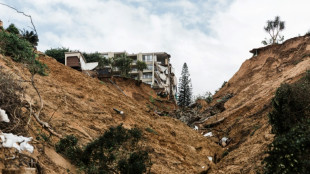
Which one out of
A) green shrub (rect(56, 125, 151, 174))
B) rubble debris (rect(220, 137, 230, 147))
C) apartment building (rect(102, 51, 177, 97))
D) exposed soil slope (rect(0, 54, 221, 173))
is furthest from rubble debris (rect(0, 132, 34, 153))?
apartment building (rect(102, 51, 177, 97))

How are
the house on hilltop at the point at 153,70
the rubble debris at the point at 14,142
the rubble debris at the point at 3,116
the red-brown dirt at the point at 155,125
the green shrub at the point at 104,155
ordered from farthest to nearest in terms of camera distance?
1. the house on hilltop at the point at 153,70
2. the red-brown dirt at the point at 155,125
3. the green shrub at the point at 104,155
4. the rubble debris at the point at 3,116
5. the rubble debris at the point at 14,142

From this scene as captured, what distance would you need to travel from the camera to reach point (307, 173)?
32.9 ft

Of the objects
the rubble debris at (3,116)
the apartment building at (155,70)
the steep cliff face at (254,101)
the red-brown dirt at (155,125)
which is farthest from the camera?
the apartment building at (155,70)

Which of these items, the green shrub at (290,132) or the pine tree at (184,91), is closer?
the green shrub at (290,132)

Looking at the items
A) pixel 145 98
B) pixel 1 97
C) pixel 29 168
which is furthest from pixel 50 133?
pixel 145 98

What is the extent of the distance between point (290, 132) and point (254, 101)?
13227 millimetres

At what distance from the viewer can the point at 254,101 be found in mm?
24328

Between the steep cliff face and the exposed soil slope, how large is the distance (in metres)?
1.84

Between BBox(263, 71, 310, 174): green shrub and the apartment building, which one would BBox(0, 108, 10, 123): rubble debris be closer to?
BBox(263, 71, 310, 174): green shrub

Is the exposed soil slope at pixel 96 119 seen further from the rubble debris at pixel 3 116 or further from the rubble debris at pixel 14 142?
the rubble debris at pixel 3 116

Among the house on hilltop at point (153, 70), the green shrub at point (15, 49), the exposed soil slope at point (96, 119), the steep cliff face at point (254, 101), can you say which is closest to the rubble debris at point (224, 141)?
the steep cliff face at point (254, 101)

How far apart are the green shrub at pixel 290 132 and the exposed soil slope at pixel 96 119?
17.2 feet

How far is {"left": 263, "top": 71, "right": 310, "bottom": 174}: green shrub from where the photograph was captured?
10602 mm

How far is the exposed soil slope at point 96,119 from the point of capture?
1352cm
